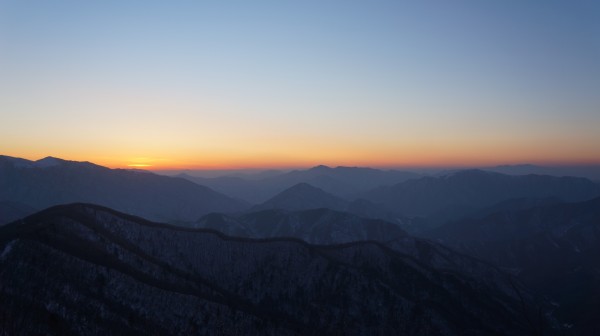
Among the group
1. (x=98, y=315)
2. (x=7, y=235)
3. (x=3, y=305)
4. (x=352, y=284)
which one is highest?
(x=7, y=235)

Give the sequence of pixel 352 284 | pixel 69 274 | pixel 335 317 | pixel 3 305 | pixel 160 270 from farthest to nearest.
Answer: pixel 352 284 < pixel 335 317 < pixel 160 270 < pixel 69 274 < pixel 3 305

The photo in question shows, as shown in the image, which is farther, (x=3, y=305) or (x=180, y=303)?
(x=180, y=303)

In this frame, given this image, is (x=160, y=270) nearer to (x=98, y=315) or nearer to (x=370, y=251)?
(x=98, y=315)

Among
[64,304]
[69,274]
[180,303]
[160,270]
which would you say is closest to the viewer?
[64,304]

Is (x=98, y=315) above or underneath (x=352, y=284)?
above

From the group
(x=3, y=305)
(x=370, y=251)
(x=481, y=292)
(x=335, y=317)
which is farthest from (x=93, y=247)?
(x=481, y=292)

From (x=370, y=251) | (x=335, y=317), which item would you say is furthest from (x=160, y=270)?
(x=370, y=251)
